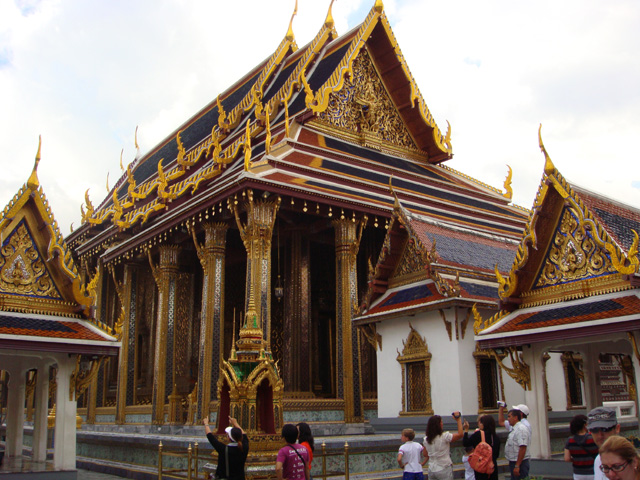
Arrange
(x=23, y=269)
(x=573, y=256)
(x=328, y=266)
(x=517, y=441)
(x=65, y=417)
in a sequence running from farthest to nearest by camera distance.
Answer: (x=328, y=266), (x=23, y=269), (x=65, y=417), (x=573, y=256), (x=517, y=441)

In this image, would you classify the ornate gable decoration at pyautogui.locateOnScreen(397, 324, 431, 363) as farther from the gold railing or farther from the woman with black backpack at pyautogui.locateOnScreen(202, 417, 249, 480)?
the woman with black backpack at pyautogui.locateOnScreen(202, 417, 249, 480)

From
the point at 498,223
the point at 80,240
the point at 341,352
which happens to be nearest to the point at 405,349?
the point at 341,352

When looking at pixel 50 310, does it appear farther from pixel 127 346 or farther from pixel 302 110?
pixel 127 346

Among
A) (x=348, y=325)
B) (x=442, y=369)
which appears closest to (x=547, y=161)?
(x=442, y=369)

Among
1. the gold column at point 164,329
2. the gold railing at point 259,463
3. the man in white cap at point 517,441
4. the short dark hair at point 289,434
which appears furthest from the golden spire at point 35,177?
the gold column at point 164,329

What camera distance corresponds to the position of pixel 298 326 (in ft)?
52.4

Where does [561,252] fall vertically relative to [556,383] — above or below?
above

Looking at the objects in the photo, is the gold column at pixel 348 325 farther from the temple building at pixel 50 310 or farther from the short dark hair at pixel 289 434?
the short dark hair at pixel 289 434

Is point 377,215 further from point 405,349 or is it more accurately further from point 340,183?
point 405,349

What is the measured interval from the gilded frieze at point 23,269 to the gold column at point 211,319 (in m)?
6.30

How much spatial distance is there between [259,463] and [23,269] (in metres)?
3.81

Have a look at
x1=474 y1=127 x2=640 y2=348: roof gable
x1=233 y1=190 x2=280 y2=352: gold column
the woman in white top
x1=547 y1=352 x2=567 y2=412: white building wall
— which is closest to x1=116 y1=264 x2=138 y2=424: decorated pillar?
x1=233 y1=190 x2=280 y2=352: gold column

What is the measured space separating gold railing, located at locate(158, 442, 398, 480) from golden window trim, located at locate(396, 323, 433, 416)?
1392 mm

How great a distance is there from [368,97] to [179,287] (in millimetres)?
7670
